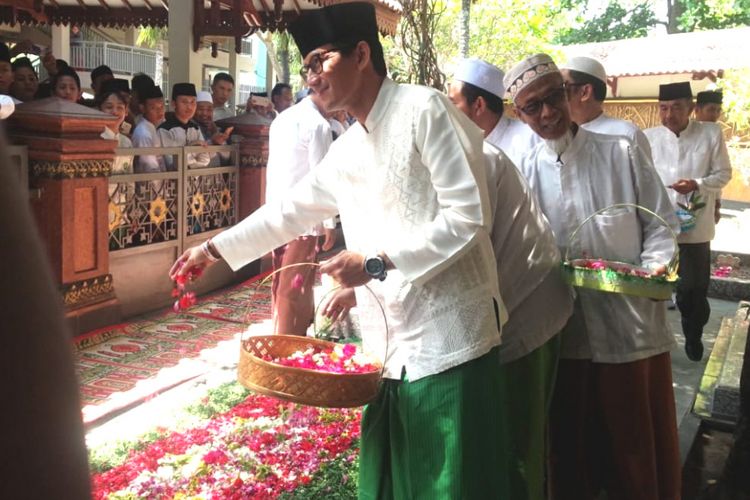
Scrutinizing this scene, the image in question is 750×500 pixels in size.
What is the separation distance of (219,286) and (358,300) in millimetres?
5261

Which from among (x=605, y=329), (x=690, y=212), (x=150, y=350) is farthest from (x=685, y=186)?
(x=150, y=350)

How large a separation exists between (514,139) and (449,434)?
1788 mm

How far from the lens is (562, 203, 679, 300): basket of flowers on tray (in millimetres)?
2682

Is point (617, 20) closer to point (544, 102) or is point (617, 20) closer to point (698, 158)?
point (698, 158)

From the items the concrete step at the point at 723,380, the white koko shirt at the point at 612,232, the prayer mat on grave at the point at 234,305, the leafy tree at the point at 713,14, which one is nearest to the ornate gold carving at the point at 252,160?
the prayer mat on grave at the point at 234,305

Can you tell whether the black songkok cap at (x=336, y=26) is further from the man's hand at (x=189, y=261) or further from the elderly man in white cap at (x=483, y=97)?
the elderly man in white cap at (x=483, y=97)

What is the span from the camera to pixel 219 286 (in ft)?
24.5

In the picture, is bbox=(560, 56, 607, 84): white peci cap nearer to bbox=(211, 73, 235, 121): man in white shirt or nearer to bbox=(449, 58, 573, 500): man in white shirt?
bbox=(449, 58, 573, 500): man in white shirt

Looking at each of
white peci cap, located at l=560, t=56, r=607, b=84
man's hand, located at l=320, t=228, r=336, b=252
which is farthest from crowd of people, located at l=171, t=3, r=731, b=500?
man's hand, located at l=320, t=228, r=336, b=252

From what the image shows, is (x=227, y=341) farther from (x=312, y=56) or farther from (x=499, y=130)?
(x=312, y=56)

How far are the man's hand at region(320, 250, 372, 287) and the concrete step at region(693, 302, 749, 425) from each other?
3.26m

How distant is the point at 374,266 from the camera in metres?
2.10

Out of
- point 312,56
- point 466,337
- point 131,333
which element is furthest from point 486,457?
point 131,333

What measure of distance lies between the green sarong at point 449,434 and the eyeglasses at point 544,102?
1.17 meters
